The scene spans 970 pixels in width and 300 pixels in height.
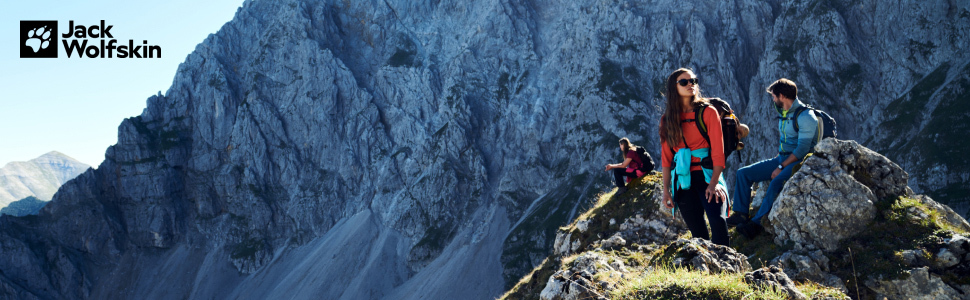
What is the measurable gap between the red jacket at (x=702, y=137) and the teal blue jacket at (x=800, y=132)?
3.61m

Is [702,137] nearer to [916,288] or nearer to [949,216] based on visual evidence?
[916,288]

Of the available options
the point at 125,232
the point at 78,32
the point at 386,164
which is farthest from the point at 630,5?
the point at 125,232

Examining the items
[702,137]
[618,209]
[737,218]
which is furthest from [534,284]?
[702,137]

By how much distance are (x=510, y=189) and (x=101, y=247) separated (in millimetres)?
121255

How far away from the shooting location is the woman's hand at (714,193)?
26.7ft

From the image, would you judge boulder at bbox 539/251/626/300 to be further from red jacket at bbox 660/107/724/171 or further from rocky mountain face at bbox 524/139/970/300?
red jacket at bbox 660/107/724/171

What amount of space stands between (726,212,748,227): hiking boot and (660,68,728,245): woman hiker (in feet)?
9.46

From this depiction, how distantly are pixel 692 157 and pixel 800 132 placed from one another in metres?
4.33

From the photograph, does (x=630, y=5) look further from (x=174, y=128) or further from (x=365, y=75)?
(x=174, y=128)

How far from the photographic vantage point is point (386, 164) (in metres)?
154

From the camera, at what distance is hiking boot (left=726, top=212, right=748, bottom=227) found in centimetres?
1123

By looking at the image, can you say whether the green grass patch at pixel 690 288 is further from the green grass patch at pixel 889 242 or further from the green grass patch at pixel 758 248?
the green grass patch at pixel 758 248

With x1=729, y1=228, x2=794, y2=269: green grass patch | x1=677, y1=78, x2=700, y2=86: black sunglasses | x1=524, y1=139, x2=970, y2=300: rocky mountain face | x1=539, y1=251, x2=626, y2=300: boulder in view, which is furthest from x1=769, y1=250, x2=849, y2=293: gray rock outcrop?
x1=677, y1=78, x2=700, y2=86: black sunglasses

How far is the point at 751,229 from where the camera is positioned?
10.7 m
